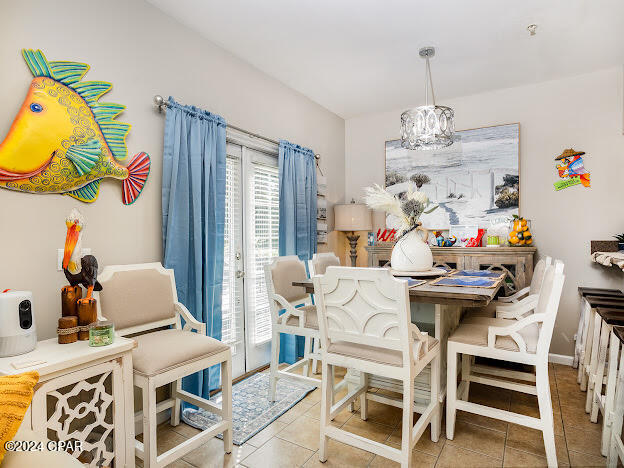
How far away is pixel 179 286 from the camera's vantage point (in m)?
2.41

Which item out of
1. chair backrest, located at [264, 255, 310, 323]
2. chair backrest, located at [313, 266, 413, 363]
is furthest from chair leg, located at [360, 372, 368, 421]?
chair backrest, located at [264, 255, 310, 323]

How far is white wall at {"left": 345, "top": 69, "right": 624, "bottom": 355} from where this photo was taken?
328 centimetres

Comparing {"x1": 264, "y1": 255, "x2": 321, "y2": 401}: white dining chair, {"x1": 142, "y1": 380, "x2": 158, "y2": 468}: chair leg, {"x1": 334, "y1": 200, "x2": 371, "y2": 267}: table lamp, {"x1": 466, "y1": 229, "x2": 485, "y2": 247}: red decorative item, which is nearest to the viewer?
{"x1": 142, "y1": 380, "x2": 158, "y2": 468}: chair leg

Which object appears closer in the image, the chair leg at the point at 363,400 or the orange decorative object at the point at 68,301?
the orange decorative object at the point at 68,301

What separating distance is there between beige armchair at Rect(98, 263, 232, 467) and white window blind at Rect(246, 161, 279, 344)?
0.98 m

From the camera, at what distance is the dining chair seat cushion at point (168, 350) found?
5.55ft

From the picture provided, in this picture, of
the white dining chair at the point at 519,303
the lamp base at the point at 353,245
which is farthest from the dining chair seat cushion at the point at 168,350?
the lamp base at the point at 353,245

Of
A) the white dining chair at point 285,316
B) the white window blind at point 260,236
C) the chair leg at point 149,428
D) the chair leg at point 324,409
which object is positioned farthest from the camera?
the white window blind at point 260,236

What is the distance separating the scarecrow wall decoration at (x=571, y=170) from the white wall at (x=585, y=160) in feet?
0.16

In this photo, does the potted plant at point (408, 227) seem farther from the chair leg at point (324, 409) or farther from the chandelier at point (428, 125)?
the chair leg at point (324, 409)

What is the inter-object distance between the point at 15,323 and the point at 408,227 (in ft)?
7.03

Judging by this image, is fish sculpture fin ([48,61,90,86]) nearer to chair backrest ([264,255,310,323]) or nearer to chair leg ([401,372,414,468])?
chair backrest ([264,255,310,323])

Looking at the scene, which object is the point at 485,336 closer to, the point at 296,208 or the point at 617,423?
the point at 617,423

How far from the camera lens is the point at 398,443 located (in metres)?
2.06
